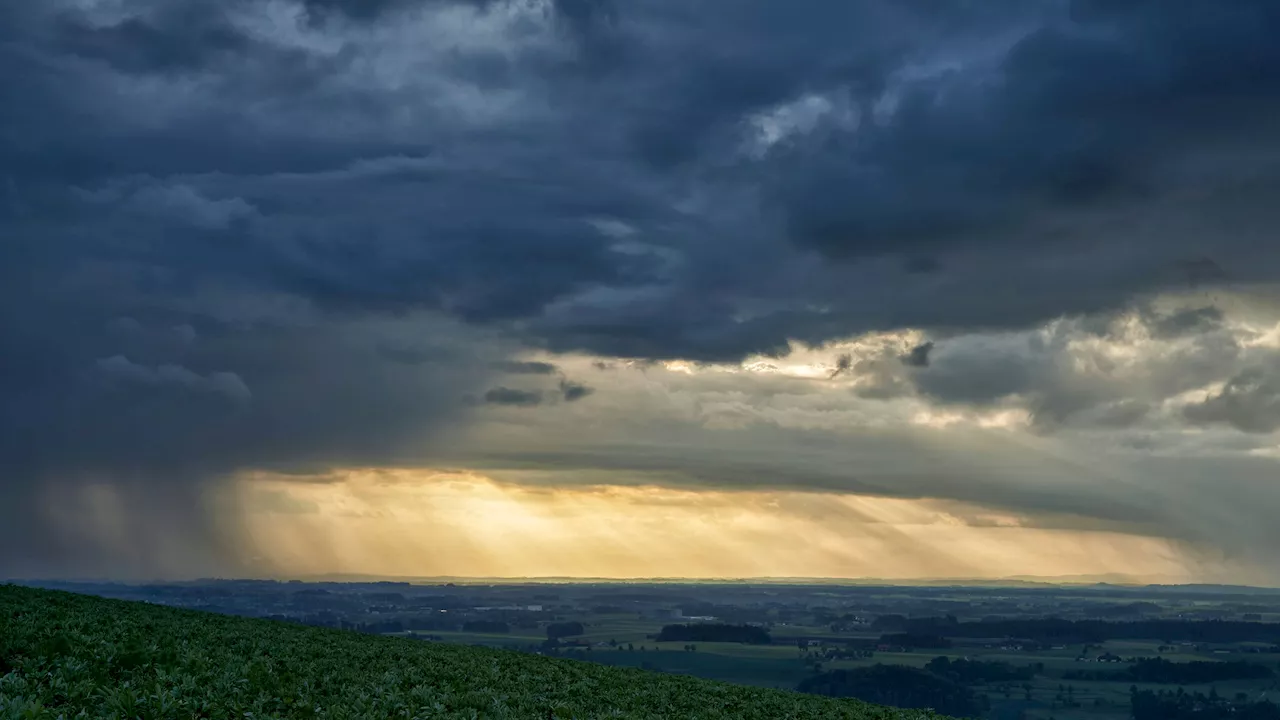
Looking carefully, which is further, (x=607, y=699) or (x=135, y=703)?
(x=607, y=699)

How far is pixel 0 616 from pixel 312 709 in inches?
687

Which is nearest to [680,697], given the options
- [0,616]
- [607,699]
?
[607,699]

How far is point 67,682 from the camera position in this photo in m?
21.5

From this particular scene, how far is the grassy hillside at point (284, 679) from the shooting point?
2061 centimetres

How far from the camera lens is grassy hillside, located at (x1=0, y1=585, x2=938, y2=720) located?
67.6ft

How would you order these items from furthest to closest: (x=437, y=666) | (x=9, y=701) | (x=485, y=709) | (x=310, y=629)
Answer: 1. (x=310, y=629)
2. (x=437, y=666)
3. (x=485, y=709)
4. (x=9, y=701)

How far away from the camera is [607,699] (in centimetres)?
3797

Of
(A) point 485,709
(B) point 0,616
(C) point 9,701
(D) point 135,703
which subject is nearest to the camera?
(C) point 9,701

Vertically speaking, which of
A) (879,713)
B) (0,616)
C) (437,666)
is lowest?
(879,713)

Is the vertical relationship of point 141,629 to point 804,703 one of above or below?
above

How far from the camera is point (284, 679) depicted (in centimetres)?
2812

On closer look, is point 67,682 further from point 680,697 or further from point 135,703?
point 680,697

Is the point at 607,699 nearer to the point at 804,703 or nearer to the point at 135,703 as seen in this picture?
the point at 804,703

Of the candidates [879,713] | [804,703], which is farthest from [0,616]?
[879,713]
